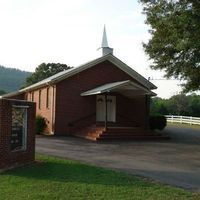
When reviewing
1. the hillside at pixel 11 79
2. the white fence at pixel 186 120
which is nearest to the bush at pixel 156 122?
the white fence at pixel 186 120

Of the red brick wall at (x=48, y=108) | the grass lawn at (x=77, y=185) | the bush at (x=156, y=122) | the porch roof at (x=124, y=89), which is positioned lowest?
the grass lawn at (x=77, y=185)

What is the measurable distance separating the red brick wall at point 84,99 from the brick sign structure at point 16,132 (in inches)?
586

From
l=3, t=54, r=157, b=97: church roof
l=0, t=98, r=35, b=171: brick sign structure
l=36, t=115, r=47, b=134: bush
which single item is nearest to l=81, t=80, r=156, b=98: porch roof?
l=3, t=54, r=157, b=97: church roof

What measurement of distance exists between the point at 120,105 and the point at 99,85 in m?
2.12

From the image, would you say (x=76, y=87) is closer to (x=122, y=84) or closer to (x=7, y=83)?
(x=122, y=84)

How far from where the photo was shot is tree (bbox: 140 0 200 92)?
20312 mm

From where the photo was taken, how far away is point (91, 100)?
31922mm

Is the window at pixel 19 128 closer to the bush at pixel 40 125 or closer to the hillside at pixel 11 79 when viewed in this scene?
the bush at pixel 40 125

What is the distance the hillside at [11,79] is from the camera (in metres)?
114

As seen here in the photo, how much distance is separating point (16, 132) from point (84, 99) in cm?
1689

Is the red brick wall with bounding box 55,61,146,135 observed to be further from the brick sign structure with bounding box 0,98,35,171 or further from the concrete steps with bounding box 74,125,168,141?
the brick sign structure with bounding box 0,98,35,171

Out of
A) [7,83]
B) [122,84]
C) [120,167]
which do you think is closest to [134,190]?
[120,167]

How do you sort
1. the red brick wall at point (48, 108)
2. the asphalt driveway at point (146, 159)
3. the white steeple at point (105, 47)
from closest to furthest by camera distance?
the asphalt driveway at point (146, 159) → the red brick wall at point (48, 108) → the white steeple at point (105, 47)

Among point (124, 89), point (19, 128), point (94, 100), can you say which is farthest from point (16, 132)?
point (94, 100)
